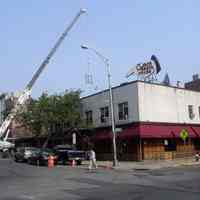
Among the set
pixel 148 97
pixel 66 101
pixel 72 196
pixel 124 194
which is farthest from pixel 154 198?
pixel 66 101

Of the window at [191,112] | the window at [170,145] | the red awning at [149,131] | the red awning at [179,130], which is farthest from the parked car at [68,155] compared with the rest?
the window at [191,112]

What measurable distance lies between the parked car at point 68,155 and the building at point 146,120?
5.58 m

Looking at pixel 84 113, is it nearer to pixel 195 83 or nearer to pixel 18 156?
pixel 18 156

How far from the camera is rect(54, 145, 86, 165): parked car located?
3875cm

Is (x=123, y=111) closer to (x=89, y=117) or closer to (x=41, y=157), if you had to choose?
(x=89, y=117)

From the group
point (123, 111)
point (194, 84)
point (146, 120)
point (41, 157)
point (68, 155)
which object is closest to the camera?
point (68, 155)

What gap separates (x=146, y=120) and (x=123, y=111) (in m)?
2.78

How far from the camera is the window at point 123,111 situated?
44156 millimetres

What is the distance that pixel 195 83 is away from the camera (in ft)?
277

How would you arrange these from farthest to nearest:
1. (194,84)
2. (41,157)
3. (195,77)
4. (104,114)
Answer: (195,77)
(194,84)
(104,114)
(41,157)

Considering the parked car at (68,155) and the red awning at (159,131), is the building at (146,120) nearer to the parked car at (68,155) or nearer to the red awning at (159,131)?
the red awning at (159,131)

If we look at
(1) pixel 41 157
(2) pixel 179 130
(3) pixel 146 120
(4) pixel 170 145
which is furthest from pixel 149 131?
(1) pixel 41 157

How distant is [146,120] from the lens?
4294cm

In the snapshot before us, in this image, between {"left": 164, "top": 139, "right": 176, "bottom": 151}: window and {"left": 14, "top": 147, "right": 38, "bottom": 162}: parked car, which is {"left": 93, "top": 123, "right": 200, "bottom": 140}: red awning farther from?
{"left": 14, "top": 147, "right": 38, "bottom": 162}: parked car
